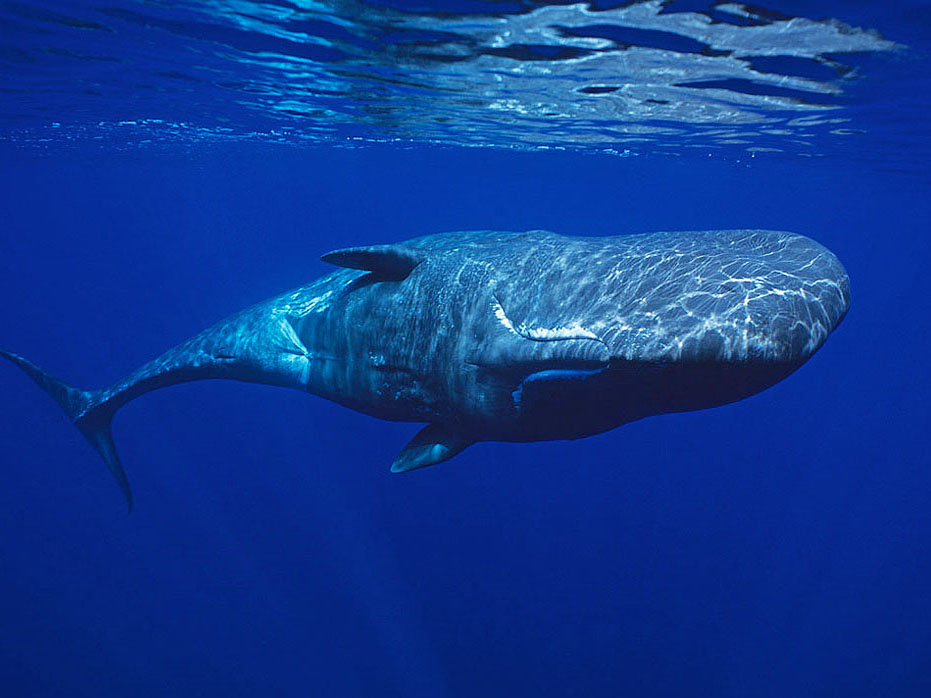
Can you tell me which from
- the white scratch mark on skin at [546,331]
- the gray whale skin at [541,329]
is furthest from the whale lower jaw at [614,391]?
the white scratch mark on skin at [546,331]

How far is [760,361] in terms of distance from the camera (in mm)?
3762

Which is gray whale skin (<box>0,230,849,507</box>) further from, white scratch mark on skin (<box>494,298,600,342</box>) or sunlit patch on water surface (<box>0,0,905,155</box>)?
sunlit patch on water surface (<box>0,0,905,155</box>)

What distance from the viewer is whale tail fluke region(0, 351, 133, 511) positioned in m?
10.2

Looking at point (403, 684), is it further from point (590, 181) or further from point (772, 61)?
point (590, 181)

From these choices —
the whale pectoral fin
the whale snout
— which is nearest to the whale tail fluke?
the whale pectoral fin

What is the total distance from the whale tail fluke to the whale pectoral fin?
244 inches

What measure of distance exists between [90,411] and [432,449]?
272 inches

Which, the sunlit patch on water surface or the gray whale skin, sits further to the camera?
the sunlit patch on water surface

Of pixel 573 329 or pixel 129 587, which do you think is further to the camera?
pixel 129 587

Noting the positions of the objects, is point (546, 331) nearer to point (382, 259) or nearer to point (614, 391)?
point (614, 391)

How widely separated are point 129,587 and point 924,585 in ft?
122

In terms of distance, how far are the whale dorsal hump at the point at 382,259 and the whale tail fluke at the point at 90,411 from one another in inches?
233

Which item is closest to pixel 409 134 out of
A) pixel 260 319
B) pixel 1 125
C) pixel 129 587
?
pixel 1 125

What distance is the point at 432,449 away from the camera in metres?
6.46
